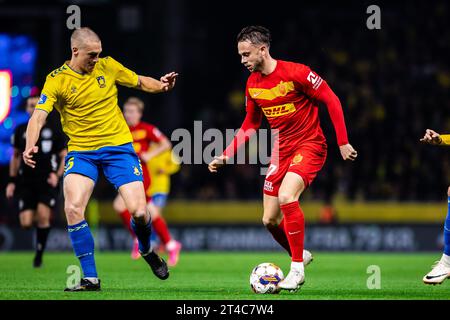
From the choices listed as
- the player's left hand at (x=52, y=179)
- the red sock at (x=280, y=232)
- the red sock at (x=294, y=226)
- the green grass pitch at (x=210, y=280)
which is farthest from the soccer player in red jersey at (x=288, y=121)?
the player's left hand at (x=52, y=179)

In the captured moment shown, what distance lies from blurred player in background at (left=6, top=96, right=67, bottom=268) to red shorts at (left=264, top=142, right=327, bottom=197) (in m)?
3.90

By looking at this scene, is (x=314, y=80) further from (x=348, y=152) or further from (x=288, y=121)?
(x=348, y=152)

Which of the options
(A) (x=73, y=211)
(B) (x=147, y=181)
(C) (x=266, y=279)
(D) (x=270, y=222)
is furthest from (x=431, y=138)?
(B) (x=147, y=181)

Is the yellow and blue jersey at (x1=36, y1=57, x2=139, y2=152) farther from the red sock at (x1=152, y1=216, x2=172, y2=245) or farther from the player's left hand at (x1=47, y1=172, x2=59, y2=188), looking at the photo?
the red sock at (x1=152, y1=216, x2=172, y2=245)

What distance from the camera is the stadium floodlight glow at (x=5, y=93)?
15.6 metres

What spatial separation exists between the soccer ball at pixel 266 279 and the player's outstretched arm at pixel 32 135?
2031 mm

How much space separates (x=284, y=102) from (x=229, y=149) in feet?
2.19

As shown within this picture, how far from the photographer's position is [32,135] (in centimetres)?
729

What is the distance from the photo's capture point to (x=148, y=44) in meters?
18.6

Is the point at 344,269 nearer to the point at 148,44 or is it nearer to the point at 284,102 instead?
the point at 284,102

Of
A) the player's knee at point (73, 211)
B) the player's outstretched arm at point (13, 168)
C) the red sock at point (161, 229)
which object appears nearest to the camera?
the player's knee at point (73, 211)

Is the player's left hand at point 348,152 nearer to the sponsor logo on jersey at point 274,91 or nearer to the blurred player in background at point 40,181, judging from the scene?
the sponsor logo on jersey at point 274,91

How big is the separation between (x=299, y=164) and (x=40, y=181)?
4.53 m
